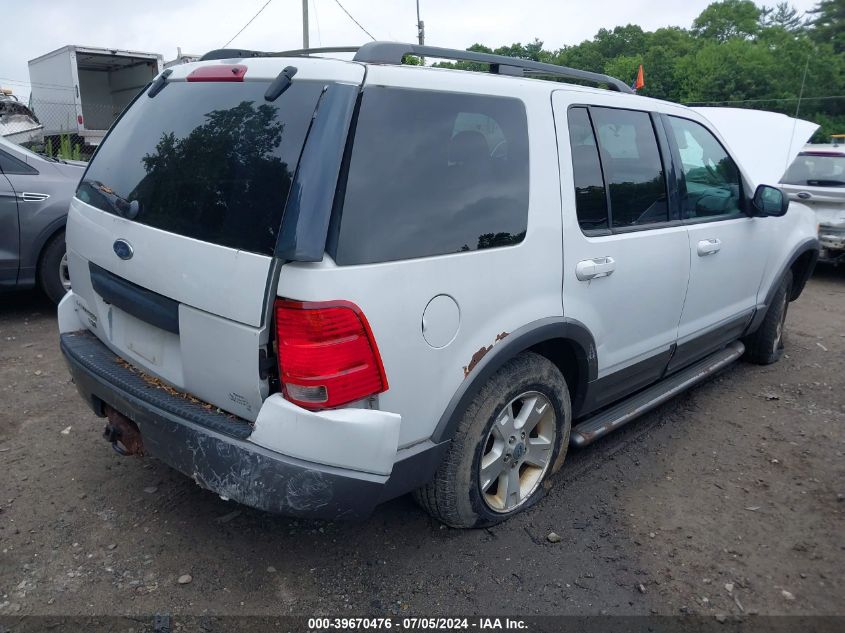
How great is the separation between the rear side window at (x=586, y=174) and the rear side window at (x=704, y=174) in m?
0.85

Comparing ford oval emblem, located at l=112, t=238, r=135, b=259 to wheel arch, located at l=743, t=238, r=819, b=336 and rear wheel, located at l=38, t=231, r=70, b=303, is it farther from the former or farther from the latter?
wheel arch, located at l=743, t=238, r=819, b=336

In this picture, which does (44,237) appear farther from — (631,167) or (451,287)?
(631,167)

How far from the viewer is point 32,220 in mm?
5297

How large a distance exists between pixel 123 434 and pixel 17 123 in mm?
14027

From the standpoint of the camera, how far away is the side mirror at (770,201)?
13.1 feet

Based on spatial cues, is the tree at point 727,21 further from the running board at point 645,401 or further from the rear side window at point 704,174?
the running board at point 645,401

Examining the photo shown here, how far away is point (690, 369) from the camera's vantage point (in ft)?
13.3

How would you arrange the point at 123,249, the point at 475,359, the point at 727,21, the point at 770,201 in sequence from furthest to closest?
the point at 727,21
the point at 770,201
the point at 123,249
the point at 475,359

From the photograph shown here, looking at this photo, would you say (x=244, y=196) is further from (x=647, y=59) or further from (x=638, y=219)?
(x=647, y=59)

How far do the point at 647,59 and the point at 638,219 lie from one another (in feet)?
130

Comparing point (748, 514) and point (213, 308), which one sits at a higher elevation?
point (213, 308)

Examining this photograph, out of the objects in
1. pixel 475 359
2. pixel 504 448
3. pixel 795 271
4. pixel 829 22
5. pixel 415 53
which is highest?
pixel 829 22

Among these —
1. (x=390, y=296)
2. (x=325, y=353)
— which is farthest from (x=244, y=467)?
(x=390, y=296)

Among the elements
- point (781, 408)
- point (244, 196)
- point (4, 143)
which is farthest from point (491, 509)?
point (4, 143)
